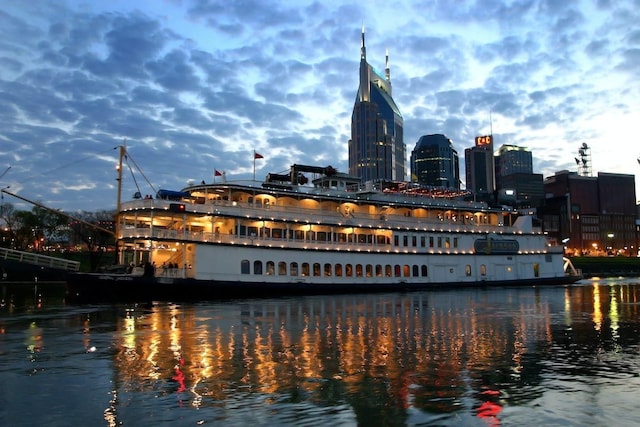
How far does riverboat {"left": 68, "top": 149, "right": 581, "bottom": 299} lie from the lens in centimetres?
3809

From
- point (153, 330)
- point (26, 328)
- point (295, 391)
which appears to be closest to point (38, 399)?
point (295, 391)

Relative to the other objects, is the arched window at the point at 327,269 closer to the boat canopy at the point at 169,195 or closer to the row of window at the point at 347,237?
the row of window at the point at 347,237

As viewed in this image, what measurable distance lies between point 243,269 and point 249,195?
6604mm

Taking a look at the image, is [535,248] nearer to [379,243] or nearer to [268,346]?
[379,243]

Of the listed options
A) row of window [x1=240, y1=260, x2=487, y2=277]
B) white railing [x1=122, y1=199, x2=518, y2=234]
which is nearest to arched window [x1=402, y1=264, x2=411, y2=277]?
row of window [x1=240, y1=260, x2=487, y2=277]

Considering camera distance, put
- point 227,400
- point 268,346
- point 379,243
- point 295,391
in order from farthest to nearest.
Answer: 1. point 379,243
2. point 268,346
3. point 295,391
4. point 227,400

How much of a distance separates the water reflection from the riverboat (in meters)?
10.6

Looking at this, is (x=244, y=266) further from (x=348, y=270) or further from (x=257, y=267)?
(x=348, y=270)

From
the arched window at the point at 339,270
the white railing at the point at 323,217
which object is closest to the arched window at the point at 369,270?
the arched window at the point at 339,270

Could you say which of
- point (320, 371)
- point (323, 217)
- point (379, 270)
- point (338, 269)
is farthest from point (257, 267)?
point (320, 371)

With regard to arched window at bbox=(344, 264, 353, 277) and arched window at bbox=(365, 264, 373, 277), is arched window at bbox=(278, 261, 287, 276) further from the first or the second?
arched window at bbox=(365, 264, 373, 277)

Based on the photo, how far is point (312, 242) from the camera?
149ft

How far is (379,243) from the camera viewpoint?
2005 inches

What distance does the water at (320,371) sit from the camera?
998 cm
